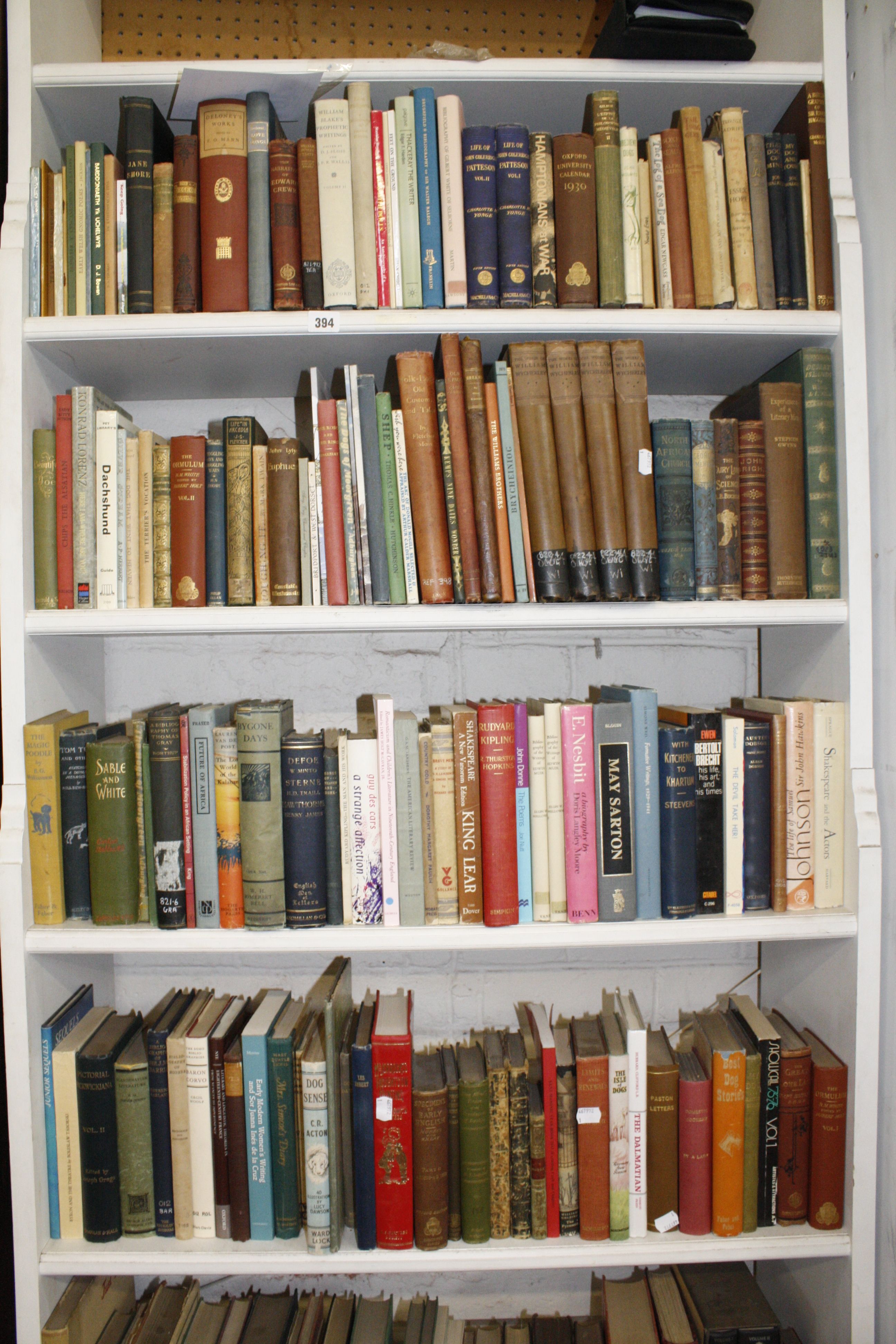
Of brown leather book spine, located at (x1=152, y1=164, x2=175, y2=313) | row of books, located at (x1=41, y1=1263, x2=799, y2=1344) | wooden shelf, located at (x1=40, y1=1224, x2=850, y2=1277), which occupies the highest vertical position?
brown leather book spine, located at (x1=152, y1=164, x2=175, y2=313)

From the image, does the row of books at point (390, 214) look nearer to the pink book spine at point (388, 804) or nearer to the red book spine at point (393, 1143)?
the pink book spine at point (388, 804)

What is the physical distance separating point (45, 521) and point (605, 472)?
755 millimetres

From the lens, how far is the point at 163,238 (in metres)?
1.11

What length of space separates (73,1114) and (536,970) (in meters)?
0.75

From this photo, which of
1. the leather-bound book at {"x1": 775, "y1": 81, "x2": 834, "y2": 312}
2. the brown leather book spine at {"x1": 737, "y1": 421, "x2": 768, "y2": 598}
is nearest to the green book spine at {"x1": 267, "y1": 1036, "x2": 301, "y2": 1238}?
the brown leather book spine at {"x1": 737, "y1": 421, "x2": 768, "y2": 598}

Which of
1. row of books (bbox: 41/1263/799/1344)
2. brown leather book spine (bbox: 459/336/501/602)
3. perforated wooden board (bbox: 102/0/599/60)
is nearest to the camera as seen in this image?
brown leather book spine (bbox: 459/336/501/602)

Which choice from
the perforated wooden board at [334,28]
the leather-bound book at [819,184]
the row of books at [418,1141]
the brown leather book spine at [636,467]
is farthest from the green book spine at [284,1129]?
the perforated wooden board at [334,28]

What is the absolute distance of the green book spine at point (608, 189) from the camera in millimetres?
1092

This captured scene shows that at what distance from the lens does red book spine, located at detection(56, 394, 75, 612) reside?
3.59 feet

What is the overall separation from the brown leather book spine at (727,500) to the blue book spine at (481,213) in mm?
365

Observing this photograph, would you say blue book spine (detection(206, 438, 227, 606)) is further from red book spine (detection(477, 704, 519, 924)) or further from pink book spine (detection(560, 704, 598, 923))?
pink book spine (detection(560, 704, 598, 923))

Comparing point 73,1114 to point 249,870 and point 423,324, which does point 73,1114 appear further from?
point 423,324

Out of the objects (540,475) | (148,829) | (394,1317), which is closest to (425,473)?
(540,475)

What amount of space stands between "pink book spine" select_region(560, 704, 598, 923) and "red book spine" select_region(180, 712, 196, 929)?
513mm
